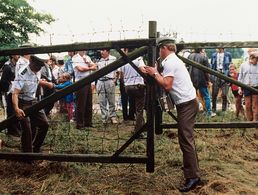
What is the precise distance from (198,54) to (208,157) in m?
5.03

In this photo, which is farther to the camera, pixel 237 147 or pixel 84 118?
pixel 84 118

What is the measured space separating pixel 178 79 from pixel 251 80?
4810mm

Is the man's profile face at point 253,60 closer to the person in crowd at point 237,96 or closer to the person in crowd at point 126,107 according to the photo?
the person in crowd at point 237,96

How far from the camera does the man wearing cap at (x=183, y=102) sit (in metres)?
4.77

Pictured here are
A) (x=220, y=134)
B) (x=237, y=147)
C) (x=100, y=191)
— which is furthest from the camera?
(x=220, y=134)

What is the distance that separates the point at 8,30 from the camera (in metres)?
18.9

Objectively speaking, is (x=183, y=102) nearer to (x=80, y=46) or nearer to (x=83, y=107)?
(x=80, y=46)

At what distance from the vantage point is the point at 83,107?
864 cm

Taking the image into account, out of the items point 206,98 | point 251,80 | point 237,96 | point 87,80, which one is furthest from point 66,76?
point 237,96

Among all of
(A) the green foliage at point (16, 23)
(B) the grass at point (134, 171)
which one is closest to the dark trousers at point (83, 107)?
(B) the grass at point (134, 171)

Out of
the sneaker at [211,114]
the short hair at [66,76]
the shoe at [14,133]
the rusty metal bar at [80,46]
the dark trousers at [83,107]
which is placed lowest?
the shoe at [14,133]

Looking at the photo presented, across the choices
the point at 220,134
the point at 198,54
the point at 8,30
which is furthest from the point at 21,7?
the point at 220,134

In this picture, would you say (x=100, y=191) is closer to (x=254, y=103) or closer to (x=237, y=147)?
(x=237, y=147)

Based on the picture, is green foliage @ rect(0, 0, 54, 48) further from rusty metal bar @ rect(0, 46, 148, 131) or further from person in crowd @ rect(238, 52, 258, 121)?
rusty metal bar @ rect(0, 46, 148, 131)
